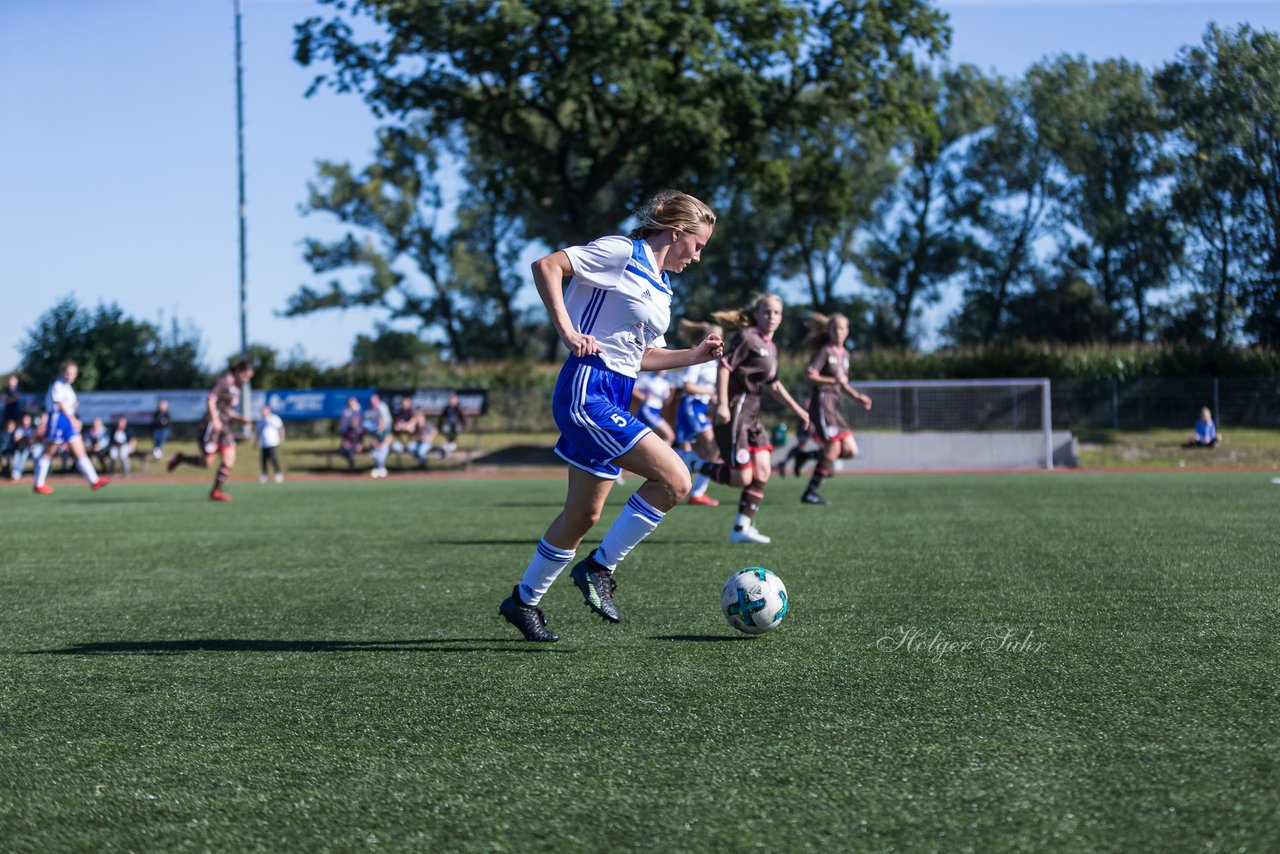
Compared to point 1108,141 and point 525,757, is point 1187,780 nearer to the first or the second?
point 525,757

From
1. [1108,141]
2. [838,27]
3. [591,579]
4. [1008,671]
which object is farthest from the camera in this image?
[1108,141]

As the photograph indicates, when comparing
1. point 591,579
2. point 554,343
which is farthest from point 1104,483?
point 554,343

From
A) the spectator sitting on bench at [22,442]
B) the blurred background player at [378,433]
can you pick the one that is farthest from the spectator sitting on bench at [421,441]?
the spectator sitting on bench at [22,442]

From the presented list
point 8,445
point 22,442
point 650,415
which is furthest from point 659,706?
point 8,445

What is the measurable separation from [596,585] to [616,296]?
4.35 ft

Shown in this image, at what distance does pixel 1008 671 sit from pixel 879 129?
31309 mm

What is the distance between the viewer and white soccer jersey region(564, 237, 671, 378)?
199 inches

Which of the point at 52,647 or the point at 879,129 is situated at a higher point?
the point at 879,129

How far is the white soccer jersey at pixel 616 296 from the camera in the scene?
506 centimetres

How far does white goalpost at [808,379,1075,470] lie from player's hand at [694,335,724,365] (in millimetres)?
22561

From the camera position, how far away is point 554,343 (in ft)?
201

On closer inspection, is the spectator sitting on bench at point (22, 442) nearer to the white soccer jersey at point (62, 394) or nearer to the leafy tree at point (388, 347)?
the white soccer jersey at point (62, 394)

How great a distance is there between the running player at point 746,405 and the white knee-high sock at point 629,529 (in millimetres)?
4142

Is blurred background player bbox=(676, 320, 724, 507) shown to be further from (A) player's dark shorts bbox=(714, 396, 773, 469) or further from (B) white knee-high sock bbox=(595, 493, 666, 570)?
(B) white knee-high sock bbox=(595, 493, 666, 570)
